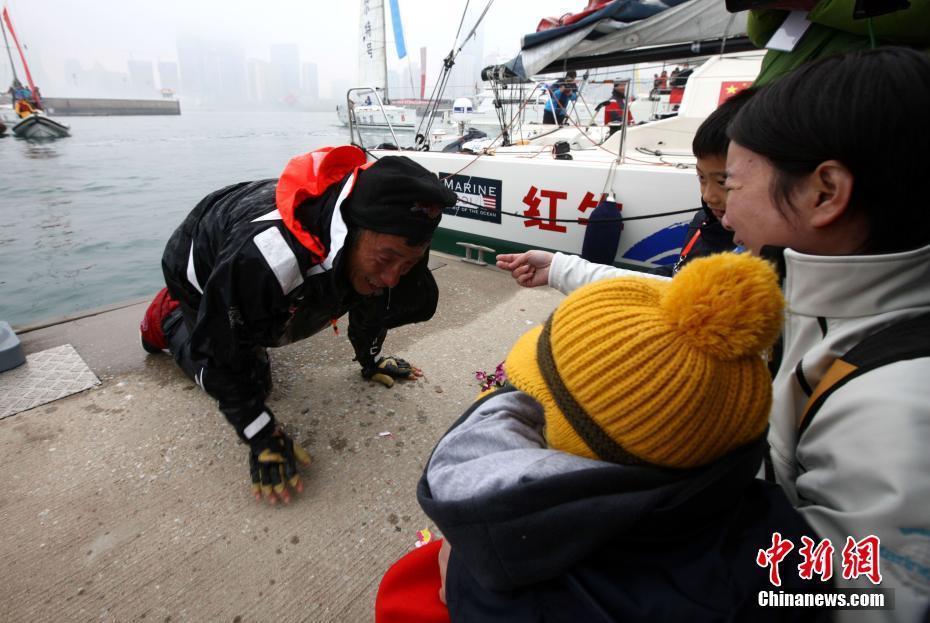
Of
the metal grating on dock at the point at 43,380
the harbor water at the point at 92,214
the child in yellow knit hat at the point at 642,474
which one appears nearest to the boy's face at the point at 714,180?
the child in yellow knit hat at the point at 642,474

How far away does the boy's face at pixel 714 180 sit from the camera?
5.38 feet

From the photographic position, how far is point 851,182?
0.77 meters

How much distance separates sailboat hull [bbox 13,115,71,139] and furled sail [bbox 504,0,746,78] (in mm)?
30265

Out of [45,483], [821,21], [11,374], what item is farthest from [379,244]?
[11,374]

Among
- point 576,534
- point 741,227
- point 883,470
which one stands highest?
point 741,227

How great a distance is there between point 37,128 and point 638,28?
103 ft

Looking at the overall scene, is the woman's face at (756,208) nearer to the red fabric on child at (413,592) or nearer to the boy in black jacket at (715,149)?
the boy in black jacket at (715,149)

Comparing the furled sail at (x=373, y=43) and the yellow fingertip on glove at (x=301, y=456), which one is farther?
the furled sail at (x=373, y=43)

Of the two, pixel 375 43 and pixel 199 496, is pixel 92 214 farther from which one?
pixel 375 43

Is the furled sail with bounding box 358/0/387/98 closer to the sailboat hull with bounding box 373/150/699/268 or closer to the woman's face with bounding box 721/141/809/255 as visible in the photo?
the sailboat hull with bounding box 373/150/699/268

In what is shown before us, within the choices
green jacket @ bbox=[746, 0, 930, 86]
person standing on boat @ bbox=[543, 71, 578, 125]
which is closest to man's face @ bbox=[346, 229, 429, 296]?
green jacket @ bbox=[746, 0, 930, 86]

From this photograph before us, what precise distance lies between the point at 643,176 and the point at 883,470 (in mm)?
3423

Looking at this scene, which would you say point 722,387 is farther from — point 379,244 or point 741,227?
point 379,244

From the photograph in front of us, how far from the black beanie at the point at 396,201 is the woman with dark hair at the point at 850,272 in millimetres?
907
